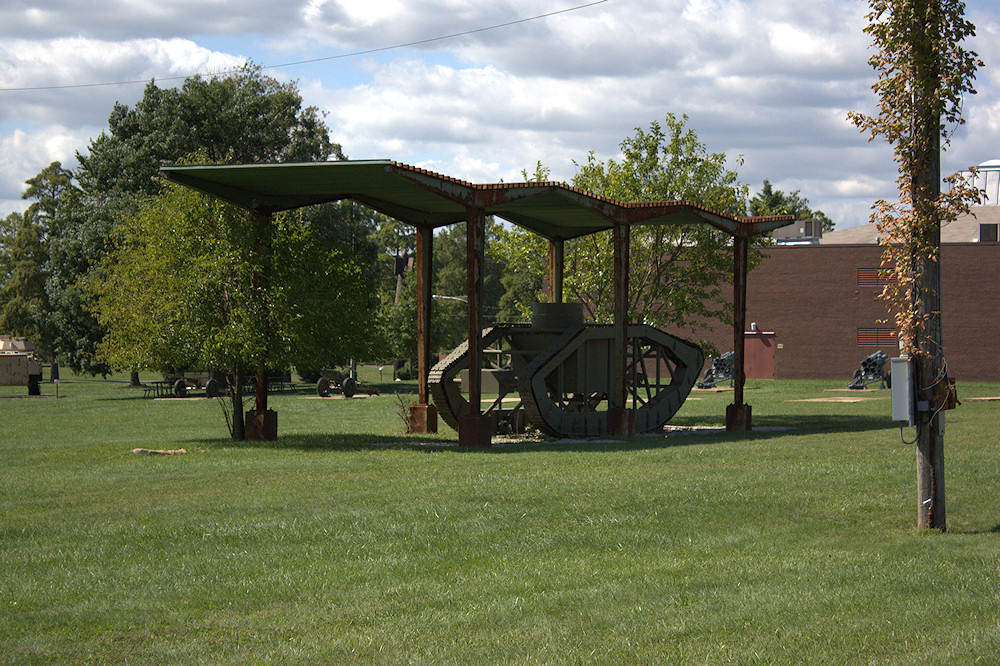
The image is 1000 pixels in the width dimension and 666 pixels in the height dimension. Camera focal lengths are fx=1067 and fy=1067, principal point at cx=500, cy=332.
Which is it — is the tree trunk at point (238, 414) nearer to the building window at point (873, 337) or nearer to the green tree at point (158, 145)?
the green tree at point (158, 145)

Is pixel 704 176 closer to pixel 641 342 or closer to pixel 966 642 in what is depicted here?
pixel 641 342

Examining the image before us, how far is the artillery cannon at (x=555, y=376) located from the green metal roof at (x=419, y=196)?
2564mm

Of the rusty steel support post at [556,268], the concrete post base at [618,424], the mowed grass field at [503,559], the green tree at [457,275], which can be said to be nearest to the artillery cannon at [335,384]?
the rusty steel support post at [556,268]

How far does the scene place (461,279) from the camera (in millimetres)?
116312

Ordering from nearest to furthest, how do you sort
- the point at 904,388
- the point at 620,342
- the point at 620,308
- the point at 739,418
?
1. the point at 904,388
2. the point at 620,308
3. the point at 620,342
4. the point at 739,418

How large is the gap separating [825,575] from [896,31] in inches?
206

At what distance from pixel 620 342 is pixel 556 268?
4.67 metres

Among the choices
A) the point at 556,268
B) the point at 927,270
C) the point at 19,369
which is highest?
the point at 556,268

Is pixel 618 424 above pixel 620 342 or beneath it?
beneath

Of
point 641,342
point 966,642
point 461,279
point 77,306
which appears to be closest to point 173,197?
point 641,342

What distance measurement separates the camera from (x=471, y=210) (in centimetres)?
2047

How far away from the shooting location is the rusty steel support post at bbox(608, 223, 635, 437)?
2295 centimetres

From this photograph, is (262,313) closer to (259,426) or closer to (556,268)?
(259,426)

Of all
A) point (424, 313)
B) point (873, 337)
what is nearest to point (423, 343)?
point (424, 313)
